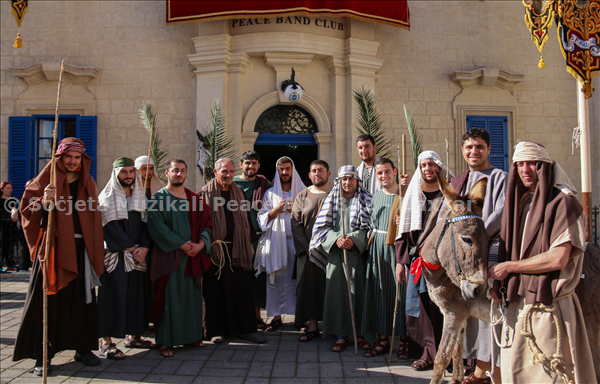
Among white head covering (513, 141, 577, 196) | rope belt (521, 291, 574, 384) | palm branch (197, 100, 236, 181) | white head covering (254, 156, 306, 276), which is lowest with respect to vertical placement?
rope belt (521, 291, 574, 384)

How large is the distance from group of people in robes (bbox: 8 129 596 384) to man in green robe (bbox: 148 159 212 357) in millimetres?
11

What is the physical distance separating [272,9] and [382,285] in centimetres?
551

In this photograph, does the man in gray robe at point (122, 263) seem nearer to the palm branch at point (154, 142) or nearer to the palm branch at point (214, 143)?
the palm branch at point (154, 142)

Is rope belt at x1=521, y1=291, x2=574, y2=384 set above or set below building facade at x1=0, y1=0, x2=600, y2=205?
below

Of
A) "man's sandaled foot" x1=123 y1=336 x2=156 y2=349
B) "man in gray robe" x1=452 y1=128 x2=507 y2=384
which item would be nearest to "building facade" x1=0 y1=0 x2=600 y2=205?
"man's sandaled foot" x1=123 y1=336 x2=156 y2=349

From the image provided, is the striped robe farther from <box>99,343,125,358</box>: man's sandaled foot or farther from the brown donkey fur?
<box>99,343,125,358</box>: man's sandaled foot

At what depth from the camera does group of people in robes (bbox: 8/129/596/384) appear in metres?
3.79

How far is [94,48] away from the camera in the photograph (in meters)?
8.55

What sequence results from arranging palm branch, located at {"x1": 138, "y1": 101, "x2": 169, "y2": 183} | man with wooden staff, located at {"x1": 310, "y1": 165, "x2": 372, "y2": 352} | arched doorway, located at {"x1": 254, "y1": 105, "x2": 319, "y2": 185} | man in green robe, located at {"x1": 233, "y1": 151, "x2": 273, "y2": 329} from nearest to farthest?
1. man with wooden staff, located at {"x1": 310, "y1": 165, "x2": 372, "y2": 352}
2. man in green robe, located at {"x1": 233, "y1": 151, "x2": 273, "y2": 329}
3. palm branch, located at {"x1": 138, "y1": 101, "x2": 169, "y2": 183}
4. arched doorway, located at {"x1": 254, "y1": 105, "x2": 319, "y2": 185}

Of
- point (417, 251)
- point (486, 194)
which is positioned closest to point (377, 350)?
point (417, 251)

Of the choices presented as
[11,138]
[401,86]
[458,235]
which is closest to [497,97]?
[401,86]

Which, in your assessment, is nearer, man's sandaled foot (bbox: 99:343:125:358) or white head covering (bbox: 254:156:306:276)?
man's sandaled foot (bbox: 99:343:125:358)

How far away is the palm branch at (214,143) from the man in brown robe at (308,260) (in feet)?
8.32

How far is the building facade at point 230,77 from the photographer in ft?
27.3
